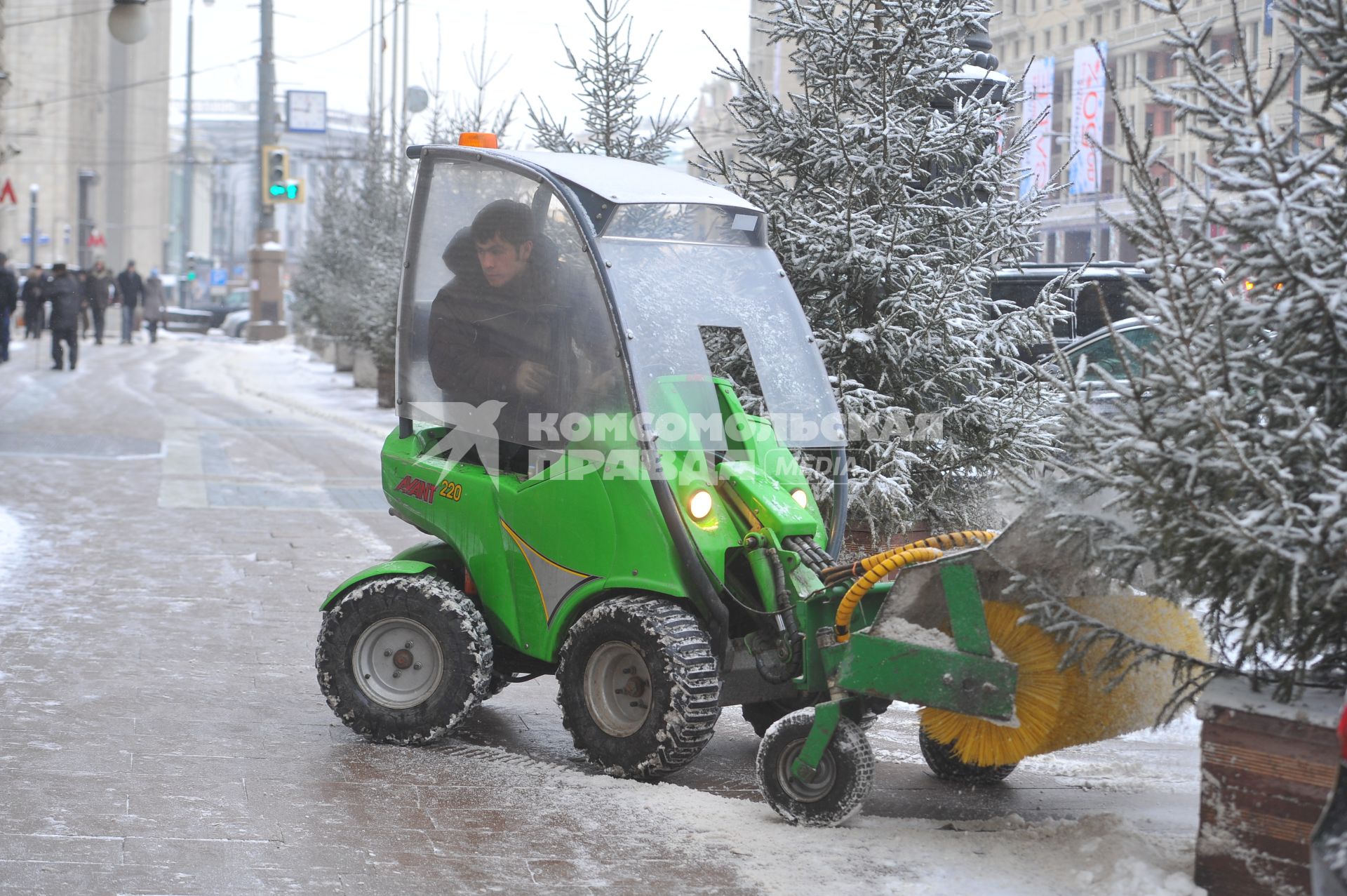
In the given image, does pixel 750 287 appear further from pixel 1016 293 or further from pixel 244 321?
pixel 244 321

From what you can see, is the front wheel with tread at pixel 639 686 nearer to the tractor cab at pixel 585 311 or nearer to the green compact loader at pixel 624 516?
the green compact loader at pixel 624 516

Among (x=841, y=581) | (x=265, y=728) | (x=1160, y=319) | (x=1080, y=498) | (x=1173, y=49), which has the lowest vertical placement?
(x=265, y=728)

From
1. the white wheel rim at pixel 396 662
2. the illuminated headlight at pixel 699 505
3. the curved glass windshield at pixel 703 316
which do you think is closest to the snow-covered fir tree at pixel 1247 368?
the illuminated headlight at pixel 699 505

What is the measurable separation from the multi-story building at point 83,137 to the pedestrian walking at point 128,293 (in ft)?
52.4

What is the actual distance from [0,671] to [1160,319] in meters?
5.04

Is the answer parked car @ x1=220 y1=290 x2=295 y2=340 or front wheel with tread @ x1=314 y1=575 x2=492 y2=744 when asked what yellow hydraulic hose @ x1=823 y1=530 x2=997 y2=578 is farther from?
parked car @ x1=220 y1=290 x2=295 y2=340

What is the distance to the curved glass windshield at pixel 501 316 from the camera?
5.58 m

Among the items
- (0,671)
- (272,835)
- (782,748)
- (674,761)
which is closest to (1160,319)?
(782,748)

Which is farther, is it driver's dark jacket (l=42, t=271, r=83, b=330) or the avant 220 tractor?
driver's dark jacket (l=42, t=271, r=83, b=330)

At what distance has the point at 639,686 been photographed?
5.42 m

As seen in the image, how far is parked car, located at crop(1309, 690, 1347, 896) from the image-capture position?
10.3 ft

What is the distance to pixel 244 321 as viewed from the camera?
48.4 m

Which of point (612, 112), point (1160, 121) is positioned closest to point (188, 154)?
point (612, 112)

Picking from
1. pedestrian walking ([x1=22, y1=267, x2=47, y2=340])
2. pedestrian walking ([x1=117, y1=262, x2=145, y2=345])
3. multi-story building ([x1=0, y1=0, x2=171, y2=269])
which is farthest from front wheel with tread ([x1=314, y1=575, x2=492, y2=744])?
multi-story building ([x1=0, y1=0, x2=171, y2=269])
